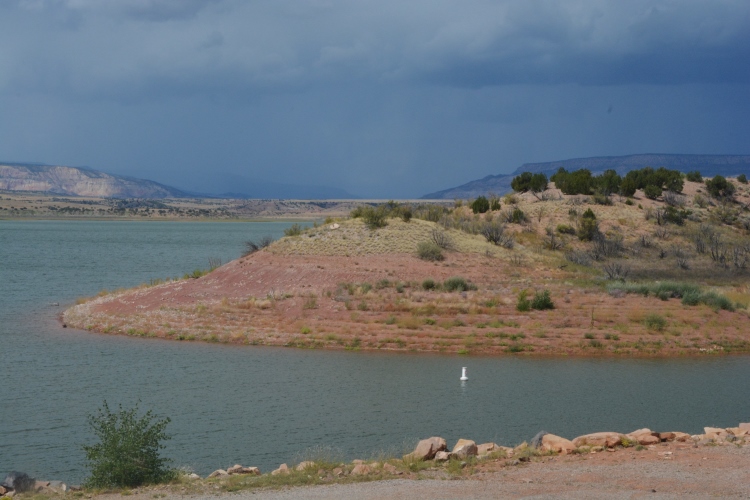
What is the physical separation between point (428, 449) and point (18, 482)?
6.33m

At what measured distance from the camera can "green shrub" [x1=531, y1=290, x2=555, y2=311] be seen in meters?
31.2

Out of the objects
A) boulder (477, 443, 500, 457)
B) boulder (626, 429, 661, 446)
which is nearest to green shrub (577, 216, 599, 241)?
boulder (626, 429, 661, 446)

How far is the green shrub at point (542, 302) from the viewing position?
31.2 meters

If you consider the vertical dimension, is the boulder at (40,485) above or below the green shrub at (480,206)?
below

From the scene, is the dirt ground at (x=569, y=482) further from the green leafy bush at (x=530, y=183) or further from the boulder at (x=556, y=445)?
the green leafy bush at (x=530, y=183)

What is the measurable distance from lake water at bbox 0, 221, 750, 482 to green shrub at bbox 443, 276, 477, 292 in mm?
7788

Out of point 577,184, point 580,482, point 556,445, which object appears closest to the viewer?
point 580,482

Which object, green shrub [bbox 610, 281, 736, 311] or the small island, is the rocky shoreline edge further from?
green shrub [bbox 610, 281, 736, 311]

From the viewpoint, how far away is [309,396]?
20.2 meters

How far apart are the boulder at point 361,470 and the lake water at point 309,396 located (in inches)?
104

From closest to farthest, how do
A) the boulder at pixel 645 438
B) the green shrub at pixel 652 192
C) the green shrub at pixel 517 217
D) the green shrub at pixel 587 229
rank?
the boulder at pixel 645 438, the green shrub at pixel 587 229, the green shrub at pixel 517 217, the green shrub at pixel 652 192

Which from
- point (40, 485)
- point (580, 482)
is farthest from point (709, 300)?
→ point (40, 485)

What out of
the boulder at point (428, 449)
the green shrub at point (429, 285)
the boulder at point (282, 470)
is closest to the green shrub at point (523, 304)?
the green shrub at point (429, 285)

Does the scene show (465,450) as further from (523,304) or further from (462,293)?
(462,293)
